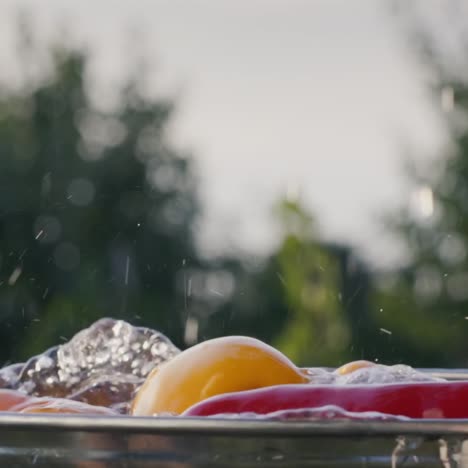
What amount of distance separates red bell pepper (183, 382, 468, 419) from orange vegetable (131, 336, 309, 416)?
108 mm

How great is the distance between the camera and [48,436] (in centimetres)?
46

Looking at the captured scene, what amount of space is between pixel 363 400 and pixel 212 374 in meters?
0.15

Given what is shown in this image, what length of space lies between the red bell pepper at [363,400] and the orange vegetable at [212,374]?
108 millimetres

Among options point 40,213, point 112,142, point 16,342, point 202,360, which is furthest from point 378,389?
point 112,142

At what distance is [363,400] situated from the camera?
21.4 inches

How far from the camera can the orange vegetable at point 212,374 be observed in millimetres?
667

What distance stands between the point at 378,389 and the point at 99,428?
169mm

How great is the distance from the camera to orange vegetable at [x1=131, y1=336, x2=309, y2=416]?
0.67m

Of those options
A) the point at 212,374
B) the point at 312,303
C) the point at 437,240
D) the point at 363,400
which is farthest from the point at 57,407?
the point at 437,240

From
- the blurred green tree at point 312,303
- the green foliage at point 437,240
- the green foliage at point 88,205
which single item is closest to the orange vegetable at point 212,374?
the blurred green tree at point 312,303

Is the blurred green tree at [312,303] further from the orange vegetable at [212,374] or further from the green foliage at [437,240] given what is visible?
the orange vegetable at [212,374]

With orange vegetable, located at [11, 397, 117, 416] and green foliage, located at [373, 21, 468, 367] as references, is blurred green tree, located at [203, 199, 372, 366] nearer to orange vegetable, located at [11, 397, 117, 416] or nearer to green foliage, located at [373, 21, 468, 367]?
green foliage, located at [373, 21, 468, 367]

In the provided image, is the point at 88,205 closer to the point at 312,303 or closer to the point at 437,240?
the point at 437,240

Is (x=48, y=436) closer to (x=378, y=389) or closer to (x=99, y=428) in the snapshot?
(x=99, y=428)
